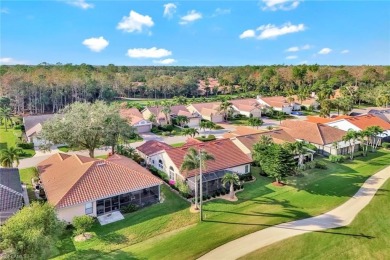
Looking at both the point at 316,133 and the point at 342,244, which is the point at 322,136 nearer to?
the point at 316,133

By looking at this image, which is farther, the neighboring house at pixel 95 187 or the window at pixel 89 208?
the window at pixel 89 208

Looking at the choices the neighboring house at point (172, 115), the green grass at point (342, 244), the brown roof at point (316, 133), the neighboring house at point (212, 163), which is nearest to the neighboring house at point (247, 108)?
the neighboring house at point (172, 115)

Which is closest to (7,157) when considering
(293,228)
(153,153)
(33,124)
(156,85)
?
(153,153)

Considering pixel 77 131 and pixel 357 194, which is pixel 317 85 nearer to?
pixel 357 194

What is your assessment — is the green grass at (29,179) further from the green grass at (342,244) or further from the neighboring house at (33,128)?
the green grass at (342,244)

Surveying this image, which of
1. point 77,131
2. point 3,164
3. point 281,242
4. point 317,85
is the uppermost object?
point 317,85

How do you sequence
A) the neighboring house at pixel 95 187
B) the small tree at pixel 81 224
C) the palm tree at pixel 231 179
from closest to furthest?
1. the small tree at pixel 81 224
2. the neighboring house at pixel 95 187
3. the palm tree at pixel 231 179

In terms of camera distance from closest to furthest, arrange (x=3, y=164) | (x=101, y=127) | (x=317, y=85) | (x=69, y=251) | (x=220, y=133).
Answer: (x=69, y=251) → (x=3, y=164) → (x=101, y=127) → (x=220, y=133) → (x=317, y=85)

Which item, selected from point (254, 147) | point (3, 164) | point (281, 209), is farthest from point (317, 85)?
point (3, 164)
